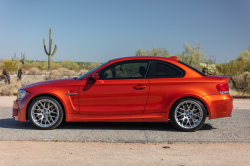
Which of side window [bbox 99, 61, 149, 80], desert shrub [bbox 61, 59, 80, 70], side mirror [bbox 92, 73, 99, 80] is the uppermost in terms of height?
desert shrub [bbox 61, 59, 80, 70]

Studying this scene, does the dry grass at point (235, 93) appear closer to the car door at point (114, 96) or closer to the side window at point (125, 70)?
the side window at point (125, 70)

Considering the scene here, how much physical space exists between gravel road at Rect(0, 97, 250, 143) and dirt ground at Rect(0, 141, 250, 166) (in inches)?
10.9

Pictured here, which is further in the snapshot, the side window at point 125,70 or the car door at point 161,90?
the side window at point 125,70

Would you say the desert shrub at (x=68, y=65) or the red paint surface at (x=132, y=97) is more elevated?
the desert shrub at (x=68, y=65)

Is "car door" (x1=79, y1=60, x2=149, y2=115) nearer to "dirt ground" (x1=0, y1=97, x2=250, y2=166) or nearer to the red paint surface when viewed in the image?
the red paint surface

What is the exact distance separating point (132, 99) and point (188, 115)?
4.20 feet

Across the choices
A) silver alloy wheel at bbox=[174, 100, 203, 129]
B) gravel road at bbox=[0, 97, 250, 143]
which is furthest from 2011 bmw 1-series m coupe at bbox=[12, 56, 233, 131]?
gravel road at bbox=[0, 97, 250, 143]

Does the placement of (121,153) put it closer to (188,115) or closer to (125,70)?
(188,115)

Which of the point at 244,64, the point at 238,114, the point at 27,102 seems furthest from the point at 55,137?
the point at 244,64

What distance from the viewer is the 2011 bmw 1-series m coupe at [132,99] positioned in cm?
645

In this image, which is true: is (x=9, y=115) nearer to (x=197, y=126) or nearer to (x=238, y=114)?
(x=197, y=126)

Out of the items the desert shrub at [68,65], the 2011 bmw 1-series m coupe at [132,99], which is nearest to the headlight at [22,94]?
the 2011 bmw 1-series m coupe at [132,99]

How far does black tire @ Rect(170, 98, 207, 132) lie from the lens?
6.43 m

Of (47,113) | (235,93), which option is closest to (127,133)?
(47,113)
